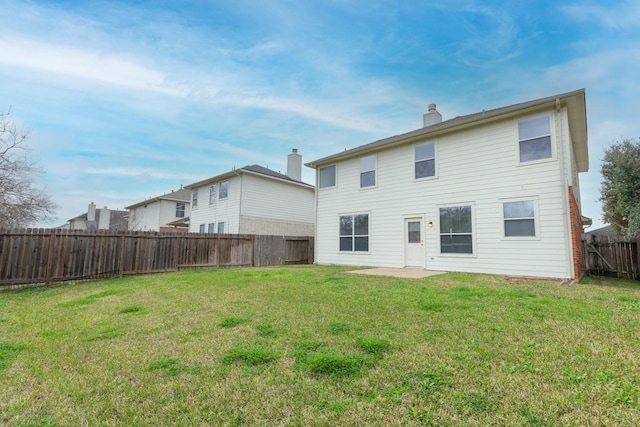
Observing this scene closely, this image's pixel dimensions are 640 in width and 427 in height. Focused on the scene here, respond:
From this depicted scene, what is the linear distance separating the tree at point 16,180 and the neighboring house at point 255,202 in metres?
8.29

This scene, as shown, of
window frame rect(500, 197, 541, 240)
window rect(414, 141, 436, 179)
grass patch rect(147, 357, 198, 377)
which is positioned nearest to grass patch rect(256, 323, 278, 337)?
grass patch rect(147, 357, 198, 377)

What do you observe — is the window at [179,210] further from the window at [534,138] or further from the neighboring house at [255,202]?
the window at [534,138]

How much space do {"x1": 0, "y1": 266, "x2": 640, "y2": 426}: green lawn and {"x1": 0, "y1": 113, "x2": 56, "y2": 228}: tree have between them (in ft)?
33.0

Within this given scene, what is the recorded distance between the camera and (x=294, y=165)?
2109 centimetres

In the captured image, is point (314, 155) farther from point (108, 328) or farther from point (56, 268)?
point (108, 328)

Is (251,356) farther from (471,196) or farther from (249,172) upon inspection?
(249,172)

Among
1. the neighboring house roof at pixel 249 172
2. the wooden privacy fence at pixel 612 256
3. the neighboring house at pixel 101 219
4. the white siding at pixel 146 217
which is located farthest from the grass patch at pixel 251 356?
the neighboring house at pixel 101 219

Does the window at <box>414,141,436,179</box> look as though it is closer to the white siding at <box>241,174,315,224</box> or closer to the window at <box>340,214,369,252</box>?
the window at <box>340,214,369,252</box>

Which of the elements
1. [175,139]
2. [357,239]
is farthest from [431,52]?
[175,139]

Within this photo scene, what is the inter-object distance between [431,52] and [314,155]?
13.1 metres

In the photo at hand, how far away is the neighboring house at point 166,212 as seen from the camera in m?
26.2

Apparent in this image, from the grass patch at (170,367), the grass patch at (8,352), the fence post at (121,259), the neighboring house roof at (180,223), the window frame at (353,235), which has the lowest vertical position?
the grass patch at (8,352)

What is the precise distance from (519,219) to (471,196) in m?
1.53

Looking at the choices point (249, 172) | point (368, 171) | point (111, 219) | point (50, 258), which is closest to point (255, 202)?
point (249, 172)
